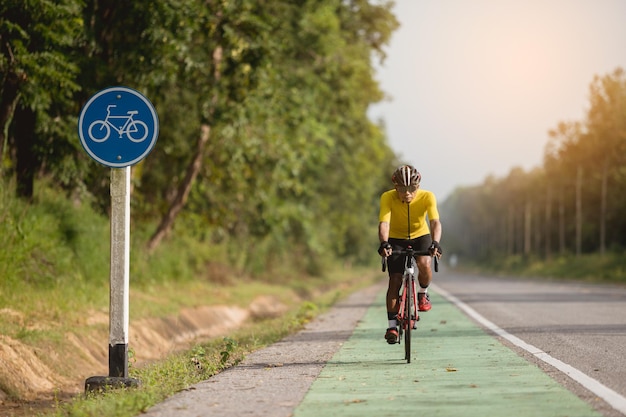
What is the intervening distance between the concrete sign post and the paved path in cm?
98

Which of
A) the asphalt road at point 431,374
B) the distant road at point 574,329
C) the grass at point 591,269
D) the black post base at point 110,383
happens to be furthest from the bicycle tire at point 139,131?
the grass at point 591,269

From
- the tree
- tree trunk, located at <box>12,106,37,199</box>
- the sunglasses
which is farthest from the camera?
tree trunk, located at <box>12,106,37,199</box>

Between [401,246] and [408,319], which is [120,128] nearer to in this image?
[401,246]

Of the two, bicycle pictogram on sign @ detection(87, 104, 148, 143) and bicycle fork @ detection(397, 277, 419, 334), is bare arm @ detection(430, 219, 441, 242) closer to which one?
bicycle fork @ detection(397, 277, 419, 334)

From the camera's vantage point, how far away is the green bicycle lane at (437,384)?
677cm

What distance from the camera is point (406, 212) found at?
10219 mm

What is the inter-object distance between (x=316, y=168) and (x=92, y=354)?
1040 inches

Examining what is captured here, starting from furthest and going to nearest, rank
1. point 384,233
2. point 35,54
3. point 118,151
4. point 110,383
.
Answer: point 35,54
point 384,233
point 118,151
point 110,383

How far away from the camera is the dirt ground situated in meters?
10.8

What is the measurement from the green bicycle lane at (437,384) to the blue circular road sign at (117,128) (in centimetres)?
271

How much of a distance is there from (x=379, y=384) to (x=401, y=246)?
7.75ft

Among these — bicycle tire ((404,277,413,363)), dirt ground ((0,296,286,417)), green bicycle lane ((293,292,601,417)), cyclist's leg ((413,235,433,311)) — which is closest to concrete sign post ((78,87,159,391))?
dirt ground ((0,296,286,417))

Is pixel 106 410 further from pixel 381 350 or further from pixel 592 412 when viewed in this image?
pixel 381 350

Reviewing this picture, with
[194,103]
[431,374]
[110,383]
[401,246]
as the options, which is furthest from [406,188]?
[194,103]
